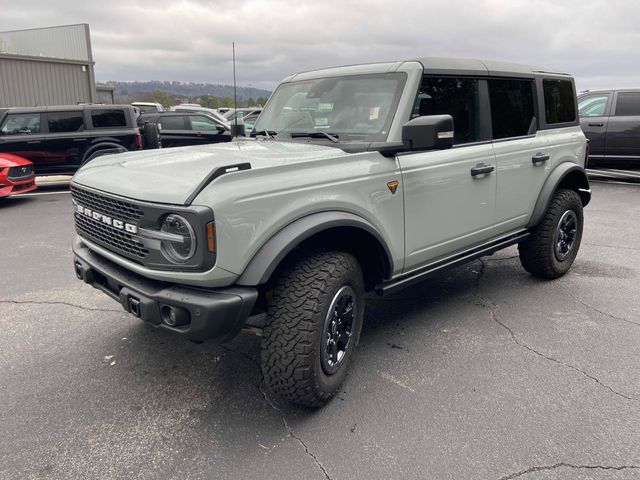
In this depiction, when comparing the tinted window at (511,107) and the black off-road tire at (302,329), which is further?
the tinted window at (511,107)

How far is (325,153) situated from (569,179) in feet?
9.68

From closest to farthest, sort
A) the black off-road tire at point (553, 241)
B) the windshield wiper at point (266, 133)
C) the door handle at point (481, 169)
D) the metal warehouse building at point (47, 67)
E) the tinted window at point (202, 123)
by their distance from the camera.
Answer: the door handle at point (481, 169)
the windshield wiper at point (266, 133)
the black off-road tire at point (553, 241)
the tinted window at point (202, 123)
the metal warehouse building at point (47, 67)

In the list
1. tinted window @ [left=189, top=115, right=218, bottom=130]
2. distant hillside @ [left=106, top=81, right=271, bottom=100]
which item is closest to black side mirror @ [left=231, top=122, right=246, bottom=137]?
distant hillside @ [left=106, top=81, right=271, bottom=100]

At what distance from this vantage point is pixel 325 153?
114 inches

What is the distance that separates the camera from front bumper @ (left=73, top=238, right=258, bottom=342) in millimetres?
2260

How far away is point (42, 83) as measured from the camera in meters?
18.0

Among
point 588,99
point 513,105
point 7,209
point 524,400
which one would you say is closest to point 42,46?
point 7,209

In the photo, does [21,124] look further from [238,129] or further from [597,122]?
[597,122]

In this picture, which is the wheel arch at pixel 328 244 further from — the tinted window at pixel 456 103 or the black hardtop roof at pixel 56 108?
the black hardtop roof at pixel 56 108

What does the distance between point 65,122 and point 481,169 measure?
958 centimetres

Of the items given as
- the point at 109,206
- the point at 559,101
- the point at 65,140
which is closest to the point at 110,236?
the point at 109,206

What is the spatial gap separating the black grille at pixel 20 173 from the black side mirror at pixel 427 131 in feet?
27.1

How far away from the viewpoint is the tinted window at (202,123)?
1324 cm

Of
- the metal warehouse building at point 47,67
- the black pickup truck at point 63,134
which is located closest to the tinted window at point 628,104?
the black pickup truck at point 63,134
